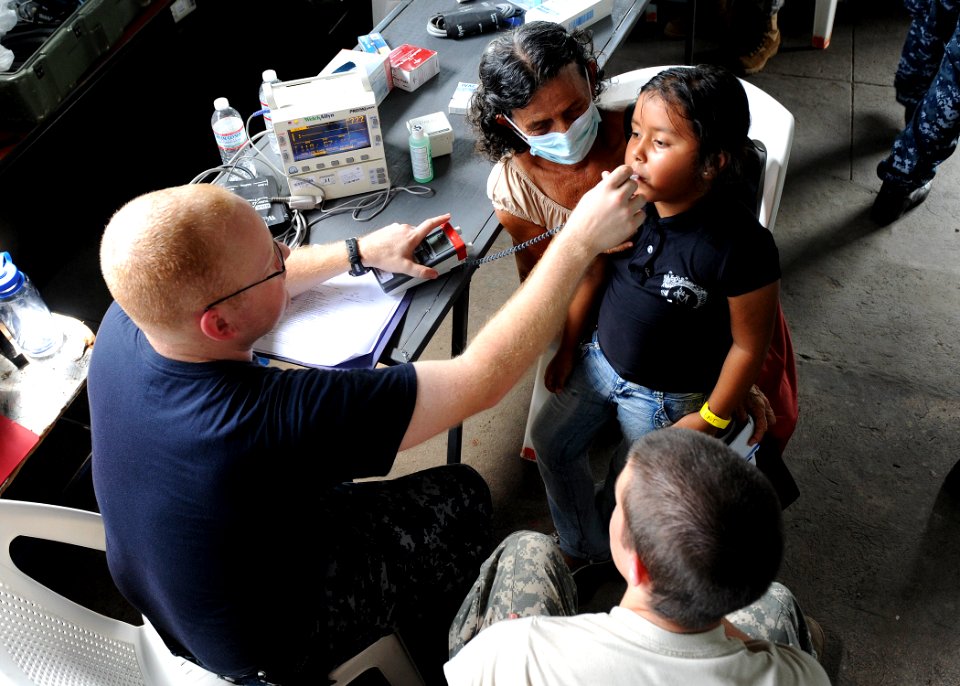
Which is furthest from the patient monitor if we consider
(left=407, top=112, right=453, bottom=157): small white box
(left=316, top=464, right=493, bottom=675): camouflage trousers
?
(left=316, top=464, right=493, bottom=675): camouflage trousers

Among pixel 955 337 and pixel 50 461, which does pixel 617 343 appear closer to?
pixel 955 337

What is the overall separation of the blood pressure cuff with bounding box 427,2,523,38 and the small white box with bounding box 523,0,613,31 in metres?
0.06

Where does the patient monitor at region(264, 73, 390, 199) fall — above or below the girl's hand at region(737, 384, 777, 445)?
above

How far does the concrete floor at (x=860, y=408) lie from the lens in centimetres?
218

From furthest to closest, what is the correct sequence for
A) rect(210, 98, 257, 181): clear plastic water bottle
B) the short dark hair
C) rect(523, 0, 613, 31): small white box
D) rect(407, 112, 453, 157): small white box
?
rect(523, 0, 613, 31): small white box
rect(210, 98, 257, 181): clear plastic water bottle
rect(407, 112, 453, 157): small white box
the short dark hair

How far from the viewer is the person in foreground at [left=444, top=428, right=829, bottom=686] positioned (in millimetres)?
1047

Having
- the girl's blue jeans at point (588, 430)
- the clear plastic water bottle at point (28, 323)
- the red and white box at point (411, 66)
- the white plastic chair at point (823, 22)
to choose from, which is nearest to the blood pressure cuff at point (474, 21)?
the red and white box at point (411, 66)

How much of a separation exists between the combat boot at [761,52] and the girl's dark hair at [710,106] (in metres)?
2.60

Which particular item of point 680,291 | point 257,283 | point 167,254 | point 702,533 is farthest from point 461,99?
point 702,533

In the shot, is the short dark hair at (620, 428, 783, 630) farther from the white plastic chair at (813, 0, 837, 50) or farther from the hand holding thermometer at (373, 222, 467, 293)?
the white plastic chair at (813, 0, 837, 50)

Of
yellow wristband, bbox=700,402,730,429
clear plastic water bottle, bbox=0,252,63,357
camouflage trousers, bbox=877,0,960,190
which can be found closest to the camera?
yellow wristband, bbox=700,402,730,429

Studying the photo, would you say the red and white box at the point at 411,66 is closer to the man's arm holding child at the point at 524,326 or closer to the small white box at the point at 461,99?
the small white box at the point at 461,99

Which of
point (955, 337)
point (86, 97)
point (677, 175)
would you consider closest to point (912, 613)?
point (955, 337)

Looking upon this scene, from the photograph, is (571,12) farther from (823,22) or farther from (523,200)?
(823,22)
